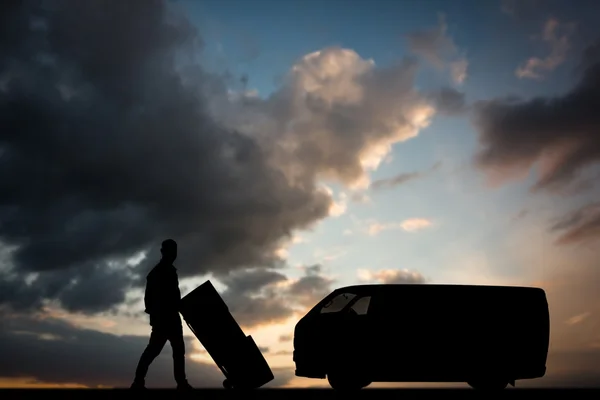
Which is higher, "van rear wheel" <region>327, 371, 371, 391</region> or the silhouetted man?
the silhouetted man

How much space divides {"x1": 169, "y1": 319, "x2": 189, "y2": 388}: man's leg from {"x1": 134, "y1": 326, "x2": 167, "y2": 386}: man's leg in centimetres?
15

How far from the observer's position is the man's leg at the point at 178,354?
10.7m

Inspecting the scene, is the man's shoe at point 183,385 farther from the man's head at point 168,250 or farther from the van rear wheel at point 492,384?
the van rear wheel at point 492,384

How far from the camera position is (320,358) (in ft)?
40.1

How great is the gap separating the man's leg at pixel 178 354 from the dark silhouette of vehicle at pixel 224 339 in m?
0.64

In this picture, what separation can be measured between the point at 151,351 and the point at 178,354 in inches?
18.7

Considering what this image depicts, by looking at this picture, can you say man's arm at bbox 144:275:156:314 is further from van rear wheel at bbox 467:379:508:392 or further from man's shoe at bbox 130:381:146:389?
van rear wheel at bbox 467:379:508:392

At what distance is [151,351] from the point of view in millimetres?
10602

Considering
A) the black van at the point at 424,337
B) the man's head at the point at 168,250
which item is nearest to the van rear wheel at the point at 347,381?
the black van at the point at 424,337

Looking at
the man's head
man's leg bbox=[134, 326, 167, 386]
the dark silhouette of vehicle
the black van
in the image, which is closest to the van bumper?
the black van

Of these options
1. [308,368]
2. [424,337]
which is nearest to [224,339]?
[308,368]

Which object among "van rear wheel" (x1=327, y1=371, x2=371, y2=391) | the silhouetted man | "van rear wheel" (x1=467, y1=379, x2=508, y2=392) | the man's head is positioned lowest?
"van rear wheel" (x1=467, y1=379, x2=508, y2=392)

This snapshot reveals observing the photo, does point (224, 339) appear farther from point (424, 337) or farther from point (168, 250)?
point (424, 337)

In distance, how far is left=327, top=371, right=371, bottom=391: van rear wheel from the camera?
12.1m
